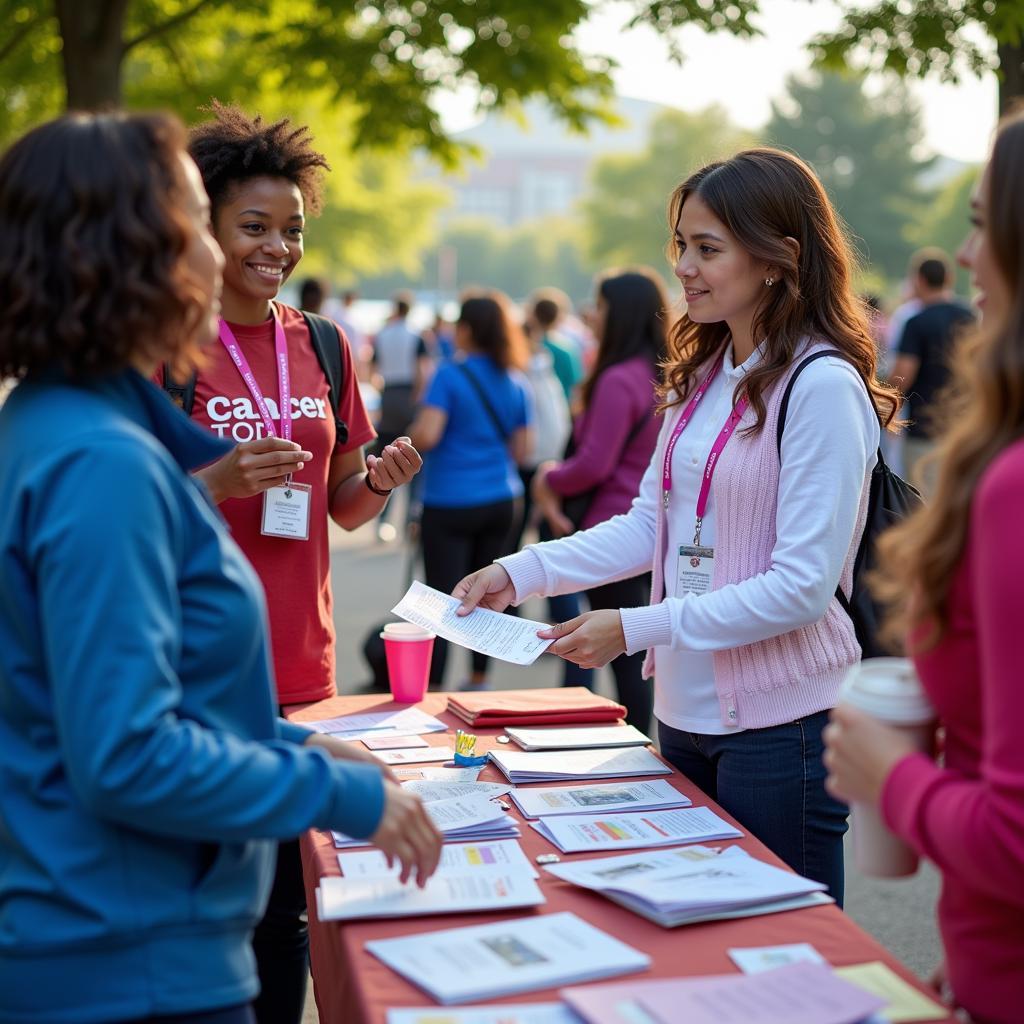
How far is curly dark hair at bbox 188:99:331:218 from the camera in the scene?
9.48 ft

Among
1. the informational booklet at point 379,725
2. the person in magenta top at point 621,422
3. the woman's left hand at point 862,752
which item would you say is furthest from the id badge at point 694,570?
the person in magenta top at point 621,422

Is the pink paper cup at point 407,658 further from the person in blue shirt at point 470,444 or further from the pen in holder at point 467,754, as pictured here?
the person in blue shirt at point 470,444

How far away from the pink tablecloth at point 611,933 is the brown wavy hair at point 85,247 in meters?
0.83

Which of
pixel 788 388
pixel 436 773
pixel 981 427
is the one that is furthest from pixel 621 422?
pixel 981 427

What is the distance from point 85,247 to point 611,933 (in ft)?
3.70

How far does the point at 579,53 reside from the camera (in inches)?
297

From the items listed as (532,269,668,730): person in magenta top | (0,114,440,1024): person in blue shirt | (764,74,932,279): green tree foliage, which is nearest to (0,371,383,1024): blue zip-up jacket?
(0,114,440,1024): person in blue shirt

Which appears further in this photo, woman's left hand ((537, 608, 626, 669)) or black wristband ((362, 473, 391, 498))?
black wristband ((362, 473, 391, 498))

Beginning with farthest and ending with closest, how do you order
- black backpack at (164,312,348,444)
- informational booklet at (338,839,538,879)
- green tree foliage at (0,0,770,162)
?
green tree foliage at (0,0,770,162) → black backpack at (164,312,348,444) → informational booklet at (338,839,538,879)

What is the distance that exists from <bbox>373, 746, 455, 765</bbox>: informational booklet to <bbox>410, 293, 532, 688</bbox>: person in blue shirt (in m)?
3.44

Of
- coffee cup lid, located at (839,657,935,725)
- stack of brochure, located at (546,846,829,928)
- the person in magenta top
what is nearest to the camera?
coffee cup lid, located at (839,657,935,725)

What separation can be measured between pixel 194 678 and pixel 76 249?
51cm

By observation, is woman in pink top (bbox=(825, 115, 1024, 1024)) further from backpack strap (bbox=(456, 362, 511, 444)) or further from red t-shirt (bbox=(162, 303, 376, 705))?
backpack strap (bbox=(456, 362, 511, 444))

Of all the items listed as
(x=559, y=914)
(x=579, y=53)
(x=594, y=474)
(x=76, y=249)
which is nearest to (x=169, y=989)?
(x=559, y=914)
